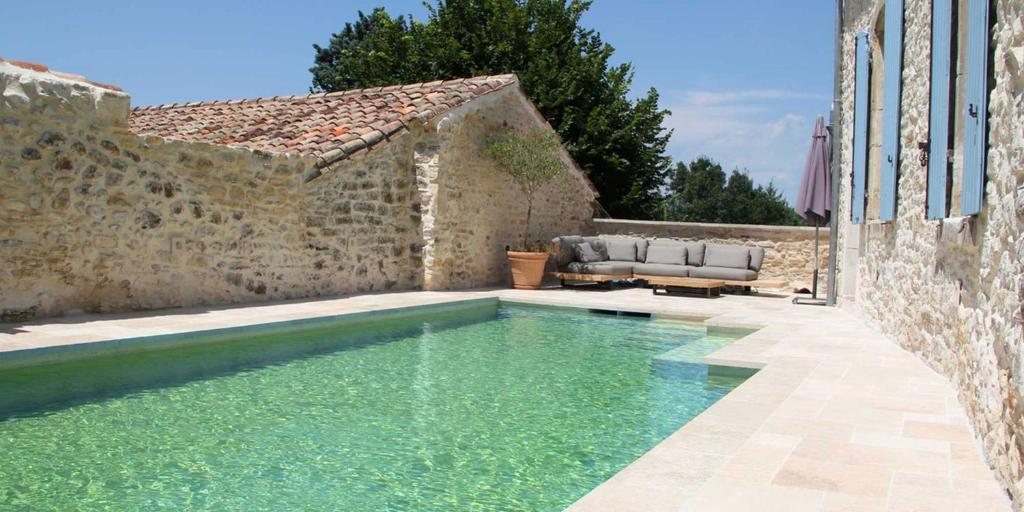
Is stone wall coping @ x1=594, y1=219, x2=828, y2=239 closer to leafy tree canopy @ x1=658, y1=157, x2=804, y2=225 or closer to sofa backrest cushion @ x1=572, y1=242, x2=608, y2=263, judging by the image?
→ sofa backrest cushion @ x1=572, y1=242, x2=608, y2=263

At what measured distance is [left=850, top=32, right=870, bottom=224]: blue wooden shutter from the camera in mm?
8211

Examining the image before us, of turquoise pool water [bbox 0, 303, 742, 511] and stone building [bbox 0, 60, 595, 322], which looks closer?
turquoise pool water [bbox 0, 303, 742, 511]

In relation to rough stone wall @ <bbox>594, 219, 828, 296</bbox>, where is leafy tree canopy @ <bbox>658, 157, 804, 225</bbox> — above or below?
above

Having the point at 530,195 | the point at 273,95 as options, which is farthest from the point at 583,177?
the point at 273,95

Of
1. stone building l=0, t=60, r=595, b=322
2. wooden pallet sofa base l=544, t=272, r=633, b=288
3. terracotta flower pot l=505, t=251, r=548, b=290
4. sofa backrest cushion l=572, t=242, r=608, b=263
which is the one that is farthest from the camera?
sofa backrest cushion l=572, t=242, r=608, b=263

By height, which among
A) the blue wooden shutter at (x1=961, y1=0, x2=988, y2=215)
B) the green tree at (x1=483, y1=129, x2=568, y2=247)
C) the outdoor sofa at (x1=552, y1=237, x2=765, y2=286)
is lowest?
the outdoor sofa at (x1=552, y1=237, x2=765, y2=286)

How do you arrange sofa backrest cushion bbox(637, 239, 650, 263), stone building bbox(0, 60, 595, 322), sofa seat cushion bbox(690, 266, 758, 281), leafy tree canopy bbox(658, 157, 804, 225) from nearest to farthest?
1. stone building bbox(0, 60, 595, 322)
2. sofa seat cushion bbox(690, 266, 758, 281)
3. sofa backrest cushion bbox(637, 239, 650, 263)
4. leafy tree canopy bbox(658, 157, 804, 225)

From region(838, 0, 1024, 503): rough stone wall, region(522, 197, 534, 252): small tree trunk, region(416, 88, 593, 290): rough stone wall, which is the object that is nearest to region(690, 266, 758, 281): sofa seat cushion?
region(522, 197, 534, 252): small tree trunk

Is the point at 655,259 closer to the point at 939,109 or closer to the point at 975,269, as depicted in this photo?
the point at 939,109

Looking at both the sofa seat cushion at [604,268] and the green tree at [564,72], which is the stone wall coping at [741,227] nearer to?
the sofa seat cushion at [604,268]

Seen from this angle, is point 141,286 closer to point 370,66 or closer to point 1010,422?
point 1010,422

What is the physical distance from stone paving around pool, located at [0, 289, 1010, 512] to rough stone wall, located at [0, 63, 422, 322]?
57 cm

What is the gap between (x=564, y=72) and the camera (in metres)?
19.8

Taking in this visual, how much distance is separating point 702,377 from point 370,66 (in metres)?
19.1
